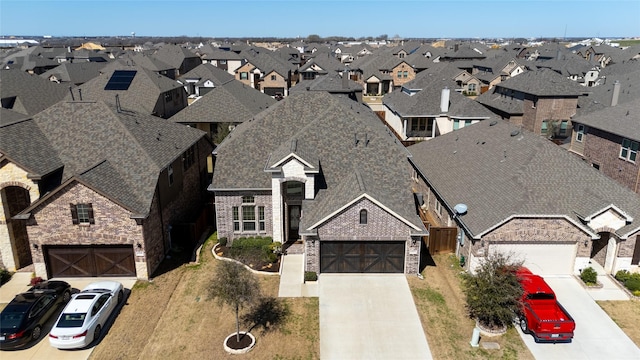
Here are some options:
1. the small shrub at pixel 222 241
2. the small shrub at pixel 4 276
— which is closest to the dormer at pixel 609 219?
the small shrub at pixel 222 241

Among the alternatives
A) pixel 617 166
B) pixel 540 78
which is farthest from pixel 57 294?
pixel 540 78

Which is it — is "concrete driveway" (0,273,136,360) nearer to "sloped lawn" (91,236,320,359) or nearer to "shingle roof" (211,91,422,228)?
"sloped lawn" (91,236,320,359)

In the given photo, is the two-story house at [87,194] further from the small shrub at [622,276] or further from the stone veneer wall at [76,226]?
the small shrub at [622,276]

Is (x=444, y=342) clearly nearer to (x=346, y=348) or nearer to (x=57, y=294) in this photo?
(x=346, y=348)

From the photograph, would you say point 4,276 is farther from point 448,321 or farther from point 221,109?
point 221,109

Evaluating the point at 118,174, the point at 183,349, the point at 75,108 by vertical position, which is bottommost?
the point at 183,349

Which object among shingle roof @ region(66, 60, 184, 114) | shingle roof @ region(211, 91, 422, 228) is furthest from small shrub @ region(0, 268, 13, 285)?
shingle roof @ region(66, 60, 184, 114)
